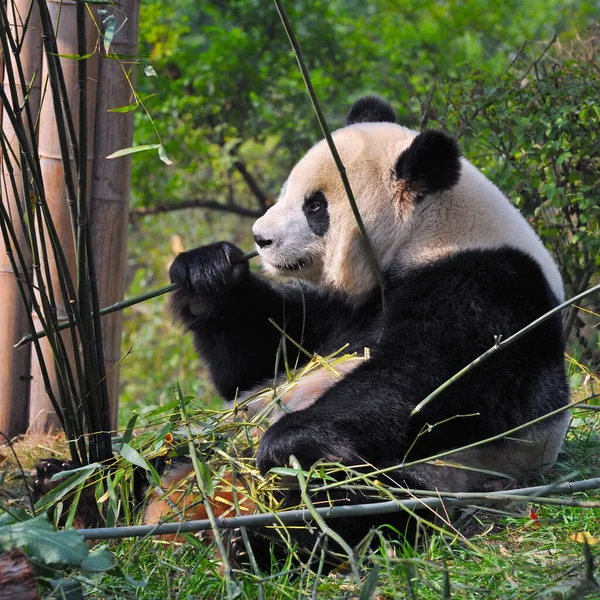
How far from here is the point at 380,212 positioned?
3.43 meters

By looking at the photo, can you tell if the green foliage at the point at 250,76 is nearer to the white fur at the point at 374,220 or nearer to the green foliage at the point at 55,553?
the white fur at the point at 374,220

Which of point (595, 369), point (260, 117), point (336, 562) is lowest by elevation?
point (595, 369)

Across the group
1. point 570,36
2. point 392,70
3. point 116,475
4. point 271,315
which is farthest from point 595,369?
point 392,70

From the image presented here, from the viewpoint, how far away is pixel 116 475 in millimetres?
2893

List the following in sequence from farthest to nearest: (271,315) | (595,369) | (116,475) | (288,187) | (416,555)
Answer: (595,369) < (271,315) < (288,187) < (116,475) < (416,555)

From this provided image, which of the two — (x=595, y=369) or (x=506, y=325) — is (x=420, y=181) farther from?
(x=595, y=369)

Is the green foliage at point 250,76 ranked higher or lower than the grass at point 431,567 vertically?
higher

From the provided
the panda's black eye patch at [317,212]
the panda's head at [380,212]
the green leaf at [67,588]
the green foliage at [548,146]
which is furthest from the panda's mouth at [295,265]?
the green foliage at [548,146]

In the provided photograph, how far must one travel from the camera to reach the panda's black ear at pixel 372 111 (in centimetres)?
396

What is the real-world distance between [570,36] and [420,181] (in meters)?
5.40

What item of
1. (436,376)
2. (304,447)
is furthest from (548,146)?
(304,447)

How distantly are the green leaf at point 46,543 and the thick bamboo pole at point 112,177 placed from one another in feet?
6.44

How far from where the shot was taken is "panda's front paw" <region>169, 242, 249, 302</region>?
11.9 ft

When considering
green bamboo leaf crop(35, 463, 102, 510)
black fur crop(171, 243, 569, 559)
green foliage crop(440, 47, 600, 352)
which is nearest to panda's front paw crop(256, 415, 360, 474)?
black fur crop(171, 243, 569, 559)
